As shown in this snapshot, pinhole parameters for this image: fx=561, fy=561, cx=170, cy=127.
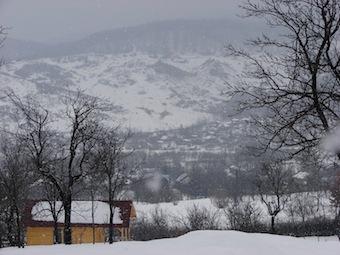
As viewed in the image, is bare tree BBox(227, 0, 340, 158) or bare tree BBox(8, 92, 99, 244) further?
bare tree BBox(8, 92, 99, 244)

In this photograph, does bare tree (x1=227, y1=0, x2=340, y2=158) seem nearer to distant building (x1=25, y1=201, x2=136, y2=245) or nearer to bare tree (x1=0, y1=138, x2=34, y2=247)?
bare tree (x1=0, y1=138, x2=34, y2=247)

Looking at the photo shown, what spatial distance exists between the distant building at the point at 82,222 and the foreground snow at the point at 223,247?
142 ft

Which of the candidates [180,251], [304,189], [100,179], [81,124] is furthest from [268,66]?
[304,189]

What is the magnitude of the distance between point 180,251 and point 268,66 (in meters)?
5.78

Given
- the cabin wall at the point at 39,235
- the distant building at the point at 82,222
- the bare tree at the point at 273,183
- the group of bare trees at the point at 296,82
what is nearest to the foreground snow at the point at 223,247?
the group of bare trees at the point at 296,82

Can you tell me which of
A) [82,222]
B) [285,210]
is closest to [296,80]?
[82,222]

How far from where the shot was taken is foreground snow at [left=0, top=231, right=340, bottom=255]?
454 inches

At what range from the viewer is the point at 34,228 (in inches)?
2378

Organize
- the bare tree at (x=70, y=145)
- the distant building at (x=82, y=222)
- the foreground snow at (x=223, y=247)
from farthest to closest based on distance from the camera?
the distant building at (x=82, y=222) → the bare tree at (x=70, y=145) → the foreground snow at (x=223, y=247)

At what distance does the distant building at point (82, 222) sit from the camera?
56.8 metres

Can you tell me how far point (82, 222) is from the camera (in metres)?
57.0

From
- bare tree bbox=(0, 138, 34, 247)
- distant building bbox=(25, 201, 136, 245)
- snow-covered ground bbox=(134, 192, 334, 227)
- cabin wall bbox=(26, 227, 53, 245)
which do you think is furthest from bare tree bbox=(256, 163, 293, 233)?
snow-covered ground bbox=(134, 192, 334, 227)

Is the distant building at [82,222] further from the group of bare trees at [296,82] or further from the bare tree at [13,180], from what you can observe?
the group of bare trees at [296,82]

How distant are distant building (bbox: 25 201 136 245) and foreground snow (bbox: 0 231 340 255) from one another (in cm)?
4323
